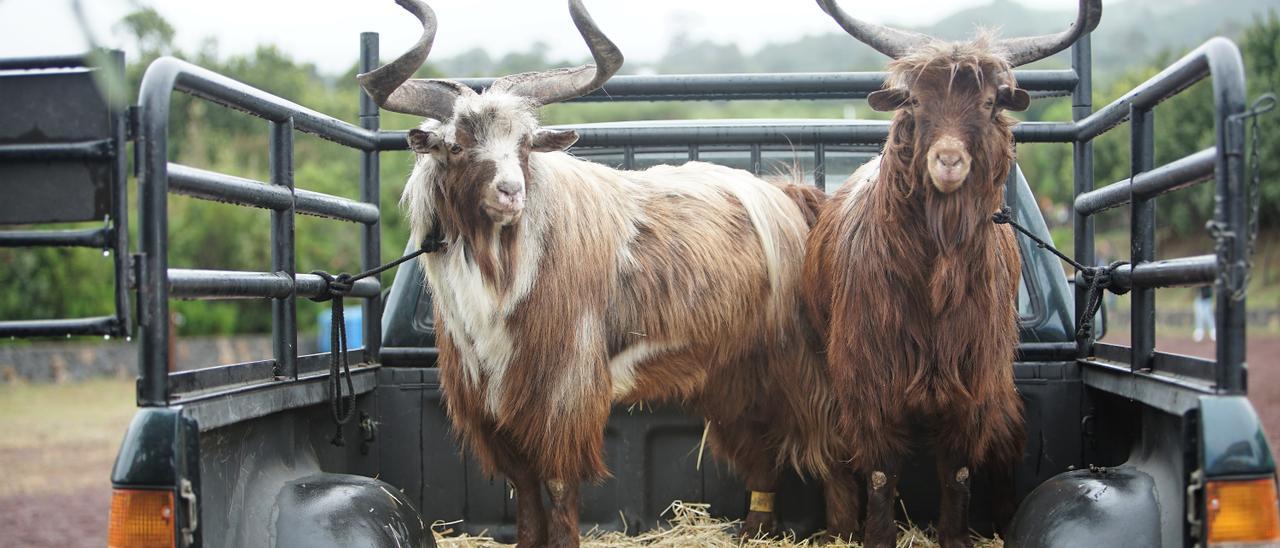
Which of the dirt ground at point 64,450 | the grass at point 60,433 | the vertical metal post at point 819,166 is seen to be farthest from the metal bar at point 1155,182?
the grass at point 60,433

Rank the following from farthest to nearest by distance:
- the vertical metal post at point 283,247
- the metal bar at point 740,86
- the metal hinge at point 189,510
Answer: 1. the metal bar at point 740,86
2. the vertical metal post at point 283,247
3. the metal hinge at point 189,510

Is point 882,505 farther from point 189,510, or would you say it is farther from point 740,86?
point 189,510

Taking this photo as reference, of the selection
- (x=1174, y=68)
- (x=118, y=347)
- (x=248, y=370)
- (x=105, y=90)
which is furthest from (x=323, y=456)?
(x=118, y=347)

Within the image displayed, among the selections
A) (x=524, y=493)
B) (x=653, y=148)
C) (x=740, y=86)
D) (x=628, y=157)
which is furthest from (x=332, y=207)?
(x=740, y=86)

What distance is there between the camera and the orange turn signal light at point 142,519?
282 centimetres

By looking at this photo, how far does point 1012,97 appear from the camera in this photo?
4.12m

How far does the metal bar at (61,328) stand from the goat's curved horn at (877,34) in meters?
2.94

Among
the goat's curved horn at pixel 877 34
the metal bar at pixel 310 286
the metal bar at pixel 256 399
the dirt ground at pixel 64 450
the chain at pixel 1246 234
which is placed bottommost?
the dirt ground at pixel 64 450

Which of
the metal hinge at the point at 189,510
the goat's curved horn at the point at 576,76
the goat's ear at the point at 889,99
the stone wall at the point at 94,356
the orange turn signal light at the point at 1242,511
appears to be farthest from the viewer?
the stone wall at the point at 94,356

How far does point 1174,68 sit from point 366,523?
2.76m

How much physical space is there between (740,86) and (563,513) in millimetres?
2155

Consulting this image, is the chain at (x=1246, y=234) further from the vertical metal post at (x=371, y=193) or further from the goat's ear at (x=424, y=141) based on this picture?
the vertical metal post at (x=371, y=193)

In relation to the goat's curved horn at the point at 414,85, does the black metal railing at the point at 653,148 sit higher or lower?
lower

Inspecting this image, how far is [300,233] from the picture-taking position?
28391mm
